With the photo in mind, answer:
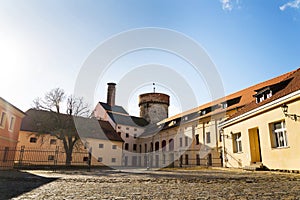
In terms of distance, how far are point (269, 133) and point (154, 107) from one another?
40022 millimetres

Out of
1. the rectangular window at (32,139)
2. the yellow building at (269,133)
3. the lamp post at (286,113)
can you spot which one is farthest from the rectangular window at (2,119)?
the lamp post at (286,113)

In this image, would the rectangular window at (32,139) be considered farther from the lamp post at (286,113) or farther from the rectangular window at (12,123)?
the lamp post at (286,113)

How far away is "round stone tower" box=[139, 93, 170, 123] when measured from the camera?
51969 millimetres

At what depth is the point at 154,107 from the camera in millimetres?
52438

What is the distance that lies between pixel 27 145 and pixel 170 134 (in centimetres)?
2213

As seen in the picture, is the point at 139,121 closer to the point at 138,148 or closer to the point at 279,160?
the point at 138,148

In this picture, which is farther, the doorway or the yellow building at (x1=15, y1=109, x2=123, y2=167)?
the yellow building at (x1=15, y1=109, x2=123, y2=167)

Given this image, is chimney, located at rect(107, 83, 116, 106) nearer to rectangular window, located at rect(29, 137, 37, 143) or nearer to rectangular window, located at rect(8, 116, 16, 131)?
rectangular window, located at rect(29, 137, 37, 143)

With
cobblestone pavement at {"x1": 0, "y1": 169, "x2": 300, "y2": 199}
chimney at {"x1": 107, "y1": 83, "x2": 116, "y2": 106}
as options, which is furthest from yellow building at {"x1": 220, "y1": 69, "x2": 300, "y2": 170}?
chimney at {"x1": 107, "y1": 83, "x2": 116, "y2": 106}

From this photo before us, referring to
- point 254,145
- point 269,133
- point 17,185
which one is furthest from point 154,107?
point 17,185

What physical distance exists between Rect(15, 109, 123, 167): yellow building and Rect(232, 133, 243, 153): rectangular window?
53.3 ft

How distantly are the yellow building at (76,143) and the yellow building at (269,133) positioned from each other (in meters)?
16.5

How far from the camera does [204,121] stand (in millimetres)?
31125

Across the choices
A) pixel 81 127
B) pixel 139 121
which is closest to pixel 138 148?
pixel 139 121
